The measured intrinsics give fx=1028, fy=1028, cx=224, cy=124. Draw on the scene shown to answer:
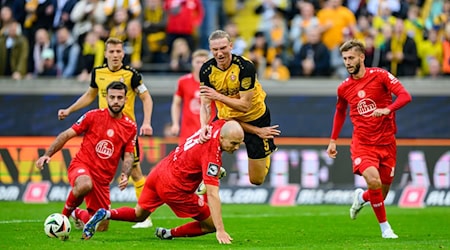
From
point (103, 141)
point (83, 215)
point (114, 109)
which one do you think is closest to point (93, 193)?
point (83, 215)

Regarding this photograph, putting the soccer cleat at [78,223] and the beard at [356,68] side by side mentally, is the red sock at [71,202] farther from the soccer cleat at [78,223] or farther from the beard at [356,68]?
the beard at [356,68]

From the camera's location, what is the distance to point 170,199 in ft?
40.7

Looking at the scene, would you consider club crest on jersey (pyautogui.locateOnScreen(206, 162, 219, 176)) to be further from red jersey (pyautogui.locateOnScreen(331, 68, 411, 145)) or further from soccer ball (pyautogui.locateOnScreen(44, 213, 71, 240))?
red jersey (pyautogui.locateOnScreen(331, 68, 411, 145))

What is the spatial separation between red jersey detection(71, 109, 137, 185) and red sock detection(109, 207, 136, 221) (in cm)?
159

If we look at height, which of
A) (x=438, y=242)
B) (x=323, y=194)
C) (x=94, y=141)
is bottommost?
(x=323, y=194)

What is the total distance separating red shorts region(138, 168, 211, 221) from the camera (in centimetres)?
1238

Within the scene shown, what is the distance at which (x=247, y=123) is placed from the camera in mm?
14305

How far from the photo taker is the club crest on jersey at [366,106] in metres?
14.3

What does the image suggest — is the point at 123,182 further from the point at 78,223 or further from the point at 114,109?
the point at 78,223

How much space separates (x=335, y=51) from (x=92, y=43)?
556 cm

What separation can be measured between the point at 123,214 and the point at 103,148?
1730 mm

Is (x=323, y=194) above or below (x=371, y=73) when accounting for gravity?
below

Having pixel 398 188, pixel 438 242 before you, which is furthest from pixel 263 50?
pixel 438 242

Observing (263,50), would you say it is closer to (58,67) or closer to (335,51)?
(335,51)
